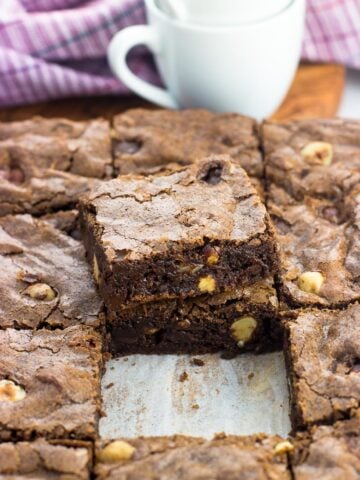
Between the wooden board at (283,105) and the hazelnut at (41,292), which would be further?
the wooden board at (283,105)

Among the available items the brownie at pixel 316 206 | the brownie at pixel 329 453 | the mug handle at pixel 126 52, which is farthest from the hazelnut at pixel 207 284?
the mug handle at pixel 126 52

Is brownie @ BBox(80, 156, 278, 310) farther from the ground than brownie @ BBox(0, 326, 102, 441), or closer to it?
farther from the ground

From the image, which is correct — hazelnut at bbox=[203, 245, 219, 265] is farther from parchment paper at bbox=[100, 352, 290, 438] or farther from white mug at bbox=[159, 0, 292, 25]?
white mug at bbox=[159, 0, 292, 25]

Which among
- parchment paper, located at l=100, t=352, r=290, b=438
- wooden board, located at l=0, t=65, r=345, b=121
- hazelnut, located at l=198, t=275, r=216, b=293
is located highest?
wooden board, located at l=0, t=65, r=345, b=121

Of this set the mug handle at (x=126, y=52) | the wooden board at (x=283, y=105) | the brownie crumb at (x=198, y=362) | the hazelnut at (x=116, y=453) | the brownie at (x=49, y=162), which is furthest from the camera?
the wooden board at (x=283, y=105)

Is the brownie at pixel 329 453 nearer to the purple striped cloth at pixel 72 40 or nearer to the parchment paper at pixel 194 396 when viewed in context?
the parchment paper at pixel 194 396

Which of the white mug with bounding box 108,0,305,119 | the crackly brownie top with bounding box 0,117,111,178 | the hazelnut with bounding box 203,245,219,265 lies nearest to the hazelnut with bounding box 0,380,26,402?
the hazelnut with bounding box 203,245,219,265

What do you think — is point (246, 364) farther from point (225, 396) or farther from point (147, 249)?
point (147, 249)
